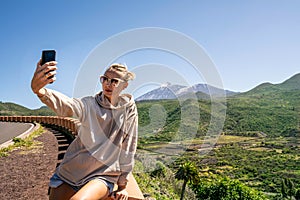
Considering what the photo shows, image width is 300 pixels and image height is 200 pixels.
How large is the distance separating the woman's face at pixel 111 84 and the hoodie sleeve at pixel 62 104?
0.23 metres

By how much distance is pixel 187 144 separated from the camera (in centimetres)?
319

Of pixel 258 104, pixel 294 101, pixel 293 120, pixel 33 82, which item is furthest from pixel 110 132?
pixel 294 101

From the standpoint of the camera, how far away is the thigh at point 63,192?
2303mm

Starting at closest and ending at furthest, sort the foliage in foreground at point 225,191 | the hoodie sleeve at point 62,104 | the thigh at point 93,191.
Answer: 1. the hoodie sleeve at point 62,104
2. the thigh at point 93,191
3. the foliage in foreground at point 225,191

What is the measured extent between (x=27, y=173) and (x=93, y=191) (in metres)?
4.81

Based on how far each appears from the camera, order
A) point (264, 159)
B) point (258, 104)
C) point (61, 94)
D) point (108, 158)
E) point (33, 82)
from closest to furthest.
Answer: point (33, 82) → point (61, 94) → point (108, 158) → point (264, 159) → point (258, 104)

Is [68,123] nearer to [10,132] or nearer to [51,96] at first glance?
[10,132]

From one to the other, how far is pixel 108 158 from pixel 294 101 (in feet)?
514

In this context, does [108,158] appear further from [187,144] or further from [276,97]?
[276,97]

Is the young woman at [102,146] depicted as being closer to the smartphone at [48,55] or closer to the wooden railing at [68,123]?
the wooden railing at [68,123]

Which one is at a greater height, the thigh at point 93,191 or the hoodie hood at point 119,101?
the hoodie hood at point 119,101

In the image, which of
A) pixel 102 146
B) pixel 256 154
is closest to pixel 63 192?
Result: pixel 102 146

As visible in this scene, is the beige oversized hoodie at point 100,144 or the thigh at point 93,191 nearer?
the thigh at point 93,191

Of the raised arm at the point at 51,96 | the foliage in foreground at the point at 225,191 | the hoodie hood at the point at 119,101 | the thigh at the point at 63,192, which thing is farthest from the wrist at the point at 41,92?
the foliage in foreground at the point at 225,191
